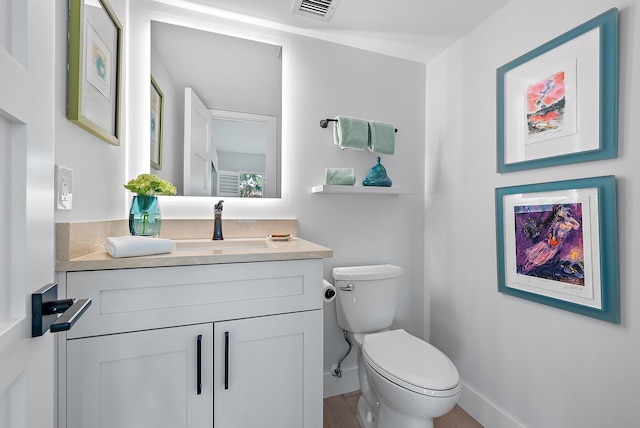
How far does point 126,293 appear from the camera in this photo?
96 cm

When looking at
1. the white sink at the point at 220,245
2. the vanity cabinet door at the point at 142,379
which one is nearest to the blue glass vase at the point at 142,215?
the white sink at the point at 220,245

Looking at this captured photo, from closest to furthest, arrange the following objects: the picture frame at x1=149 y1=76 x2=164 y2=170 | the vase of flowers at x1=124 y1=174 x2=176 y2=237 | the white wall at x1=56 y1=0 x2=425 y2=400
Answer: the vase of flowers at x1=124 y1=174 x2=176 y2=237 → the picture frame at x1=149 y1=76 x2=164 y2=170 → the white wall at x1=56 y1=0 x2=425 y2=400

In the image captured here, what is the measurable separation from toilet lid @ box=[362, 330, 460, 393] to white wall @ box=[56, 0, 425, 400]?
0.48 meters

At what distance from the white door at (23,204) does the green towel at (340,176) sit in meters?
1.37

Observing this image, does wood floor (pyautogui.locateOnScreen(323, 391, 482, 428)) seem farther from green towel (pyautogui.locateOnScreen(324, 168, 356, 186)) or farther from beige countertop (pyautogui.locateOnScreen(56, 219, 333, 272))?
green towel (pyautogui.locateOnScreen(324, 168, 356, 186))

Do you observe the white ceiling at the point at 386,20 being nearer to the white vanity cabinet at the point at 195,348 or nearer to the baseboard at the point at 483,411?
the white vanity cabinet at the point at 195,348

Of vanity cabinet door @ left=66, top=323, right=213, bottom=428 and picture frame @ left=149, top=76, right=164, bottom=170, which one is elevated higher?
picture frame @ left=149, top=76, right=164, bottom=170

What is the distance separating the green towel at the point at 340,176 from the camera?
5.83 feet

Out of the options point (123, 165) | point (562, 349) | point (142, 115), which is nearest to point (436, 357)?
point (562, 349)

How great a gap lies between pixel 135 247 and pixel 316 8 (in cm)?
154

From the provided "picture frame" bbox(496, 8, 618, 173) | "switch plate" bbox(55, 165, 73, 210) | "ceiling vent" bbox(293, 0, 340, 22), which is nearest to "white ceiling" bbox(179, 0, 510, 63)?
"ceiling vent" bbox(293, 0, 340, 22)

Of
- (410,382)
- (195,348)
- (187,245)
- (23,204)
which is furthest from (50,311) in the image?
(410,382)

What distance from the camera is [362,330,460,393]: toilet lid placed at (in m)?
1.17

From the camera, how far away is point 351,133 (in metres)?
1.78
